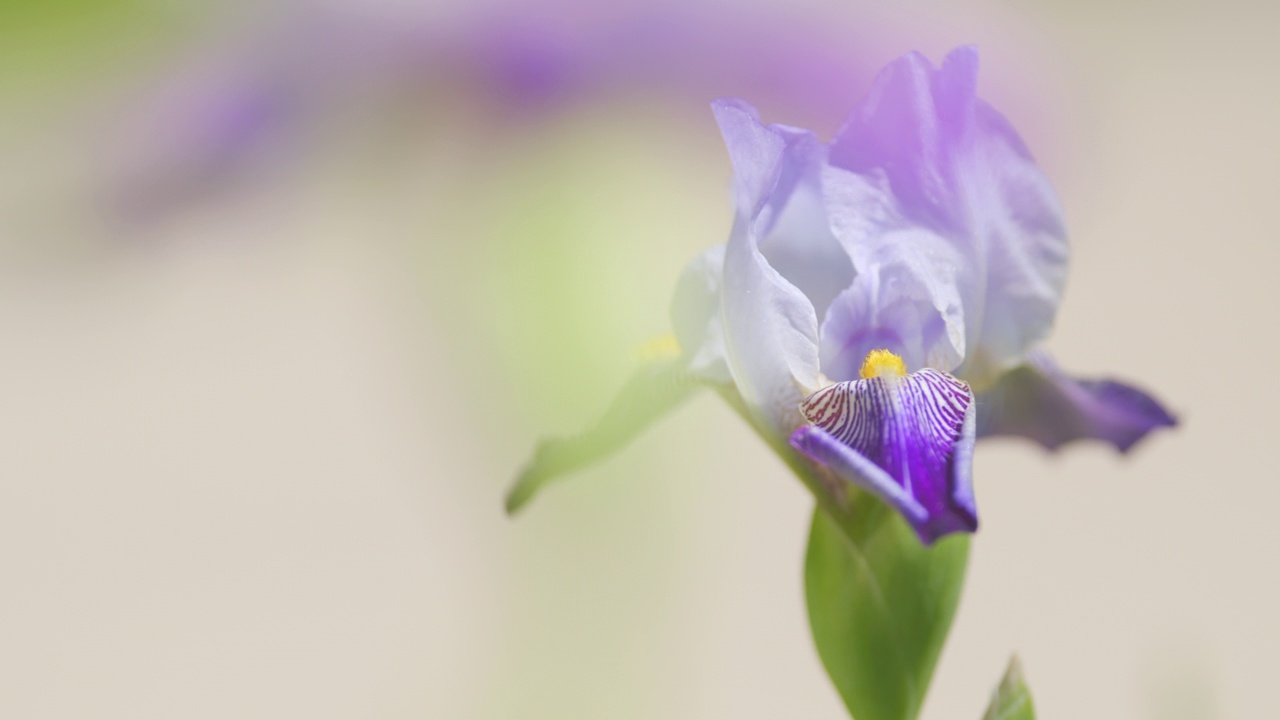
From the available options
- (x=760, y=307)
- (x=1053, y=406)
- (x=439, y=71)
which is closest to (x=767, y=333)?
(x=760, y=307)

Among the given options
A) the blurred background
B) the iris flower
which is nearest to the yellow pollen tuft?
the iris flower

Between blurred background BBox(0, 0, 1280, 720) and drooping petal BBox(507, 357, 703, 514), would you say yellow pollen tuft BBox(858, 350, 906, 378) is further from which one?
blurred background BBox(0, 0, 1280, 720)

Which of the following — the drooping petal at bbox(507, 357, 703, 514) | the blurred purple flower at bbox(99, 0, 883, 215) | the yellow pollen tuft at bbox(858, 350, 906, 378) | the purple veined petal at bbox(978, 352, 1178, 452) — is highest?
the blurred purple flower at bbox(99, 0, 883, 215)

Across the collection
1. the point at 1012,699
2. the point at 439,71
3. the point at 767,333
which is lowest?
the point at 1012,699

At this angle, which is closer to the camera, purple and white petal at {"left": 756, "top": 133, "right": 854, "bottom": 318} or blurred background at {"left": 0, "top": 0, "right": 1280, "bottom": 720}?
purple and white petal at {"left": 756, "top": 133, "right": 854, "bottom": 318}

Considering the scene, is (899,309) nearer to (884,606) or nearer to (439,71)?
(884,606)

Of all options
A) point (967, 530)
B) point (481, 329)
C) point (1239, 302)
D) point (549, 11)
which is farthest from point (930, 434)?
point (1239, 302)

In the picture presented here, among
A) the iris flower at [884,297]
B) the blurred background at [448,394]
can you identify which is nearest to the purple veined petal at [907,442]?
the iris flower at [884,297]

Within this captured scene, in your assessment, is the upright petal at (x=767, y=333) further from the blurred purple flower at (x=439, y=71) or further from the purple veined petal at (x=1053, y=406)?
the blurred purple flower at (x=439, y=71)
